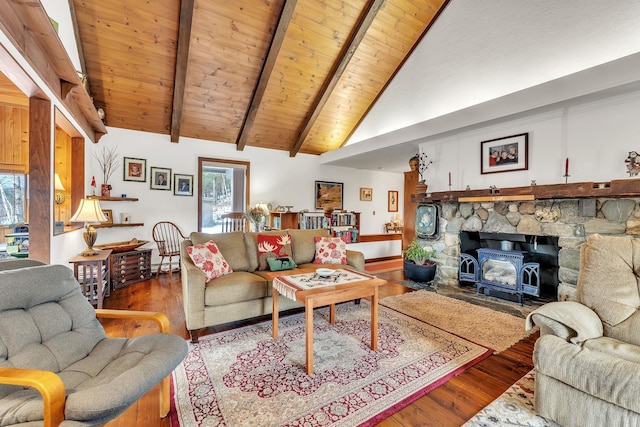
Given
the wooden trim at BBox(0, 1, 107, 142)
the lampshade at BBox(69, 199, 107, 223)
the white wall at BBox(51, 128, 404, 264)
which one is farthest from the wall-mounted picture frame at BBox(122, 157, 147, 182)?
the lampshade at BBox(69, 199, 107, 223)

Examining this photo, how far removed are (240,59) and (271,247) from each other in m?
2.91

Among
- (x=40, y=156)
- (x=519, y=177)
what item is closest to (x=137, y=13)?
(x=40, y=156)

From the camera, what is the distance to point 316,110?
5.29m

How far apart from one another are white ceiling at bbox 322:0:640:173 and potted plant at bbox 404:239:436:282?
5.78 feet

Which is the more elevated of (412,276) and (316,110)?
(316,110)

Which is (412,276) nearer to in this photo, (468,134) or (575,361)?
(468,134)

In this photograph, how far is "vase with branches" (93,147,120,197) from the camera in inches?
187

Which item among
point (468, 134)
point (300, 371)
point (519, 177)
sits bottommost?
point (300, 371)

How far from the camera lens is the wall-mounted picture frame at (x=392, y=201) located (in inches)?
315

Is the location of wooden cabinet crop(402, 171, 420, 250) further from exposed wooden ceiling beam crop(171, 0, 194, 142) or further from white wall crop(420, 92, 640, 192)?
exposed wooden ceiling beam crop(171, 0, 194, 142)

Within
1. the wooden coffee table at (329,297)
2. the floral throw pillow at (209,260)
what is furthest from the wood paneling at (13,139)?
the wooden coffee table at (329,297)

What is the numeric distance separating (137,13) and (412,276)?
5214 millimetres

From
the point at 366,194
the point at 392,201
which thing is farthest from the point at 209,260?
the point at 392,201

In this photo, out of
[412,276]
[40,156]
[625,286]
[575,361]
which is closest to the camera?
[575,361]
